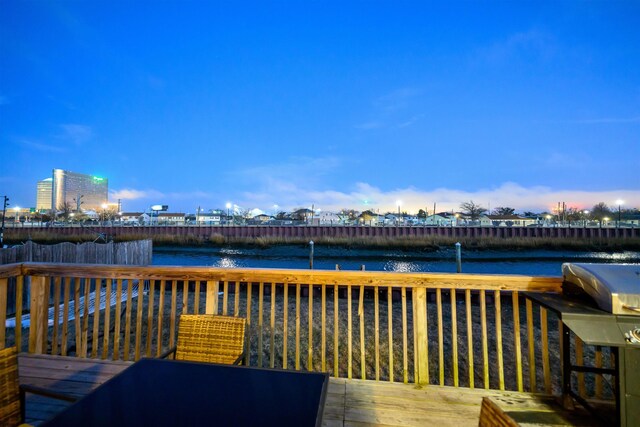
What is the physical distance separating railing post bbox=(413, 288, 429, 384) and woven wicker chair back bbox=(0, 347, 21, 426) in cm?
247

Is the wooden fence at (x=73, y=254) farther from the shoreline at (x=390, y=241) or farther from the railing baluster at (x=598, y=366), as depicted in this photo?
the shoreline at (x=390, y=241)

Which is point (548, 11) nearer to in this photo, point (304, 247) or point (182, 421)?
point (304, 247)

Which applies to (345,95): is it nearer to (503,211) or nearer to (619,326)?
(503,211)

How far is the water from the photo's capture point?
789 inches

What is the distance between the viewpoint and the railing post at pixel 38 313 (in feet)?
9.39

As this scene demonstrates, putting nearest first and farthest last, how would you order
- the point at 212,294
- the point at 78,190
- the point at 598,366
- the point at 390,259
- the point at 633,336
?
1. the point at 633,336
2. the point at 598,366
3. the point at 212,294
4. the point at 390,259
5. the point at 78,190

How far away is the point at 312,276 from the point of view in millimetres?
2537

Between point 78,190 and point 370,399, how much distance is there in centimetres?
14883

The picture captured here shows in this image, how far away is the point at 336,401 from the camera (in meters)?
2.23

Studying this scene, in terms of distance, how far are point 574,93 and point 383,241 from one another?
3999cm

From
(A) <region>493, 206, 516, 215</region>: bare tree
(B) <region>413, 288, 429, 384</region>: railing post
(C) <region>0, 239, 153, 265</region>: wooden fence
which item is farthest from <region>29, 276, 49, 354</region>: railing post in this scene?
(A) <region>493, 206, 516, 215</region>: bare tree

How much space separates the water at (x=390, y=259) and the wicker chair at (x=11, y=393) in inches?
713

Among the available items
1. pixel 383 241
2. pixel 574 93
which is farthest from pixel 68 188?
pixel 574 93

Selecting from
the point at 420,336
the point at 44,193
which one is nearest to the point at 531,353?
the point at 420,336
